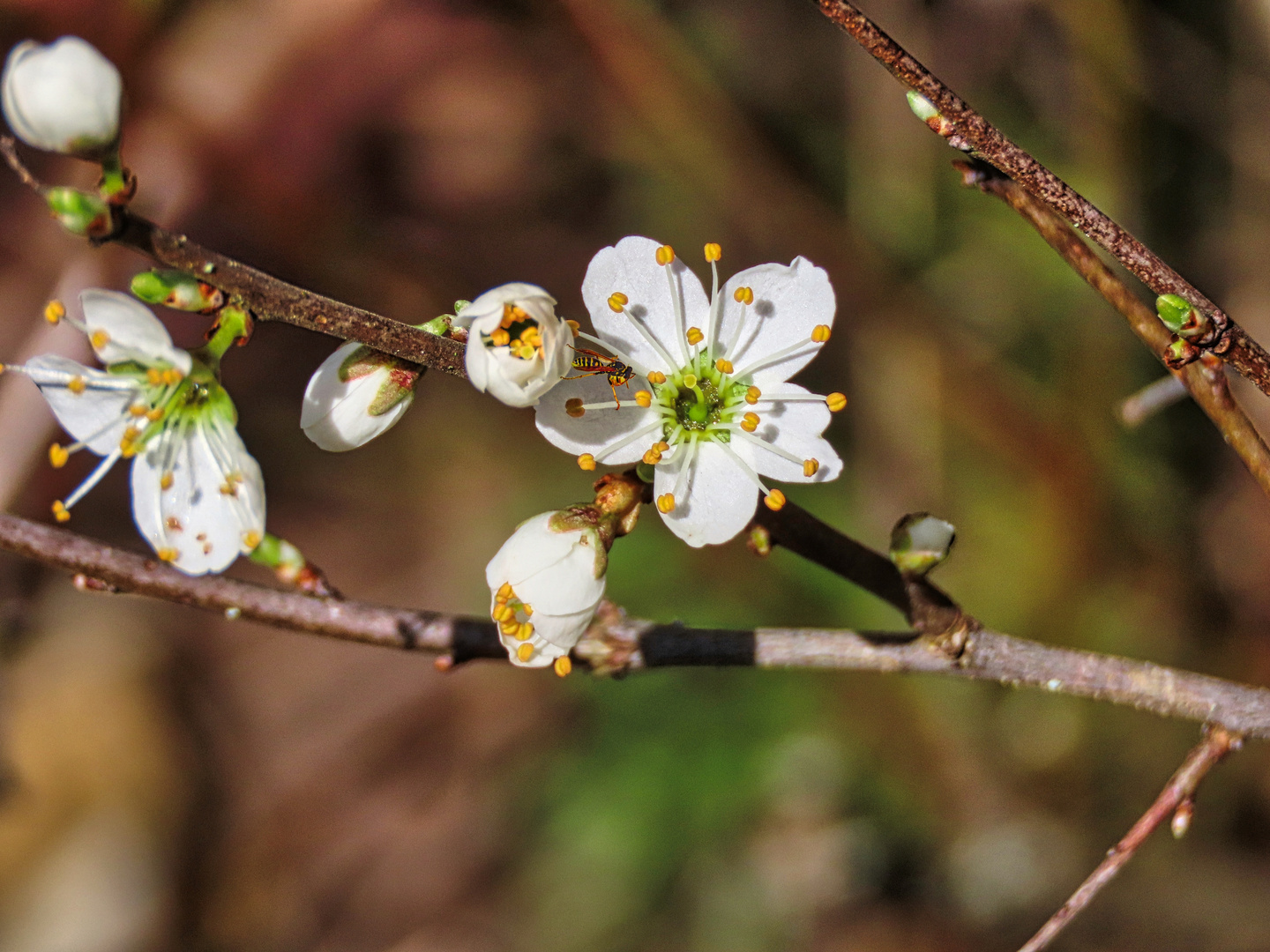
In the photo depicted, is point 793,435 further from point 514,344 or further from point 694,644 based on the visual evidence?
point 514,344

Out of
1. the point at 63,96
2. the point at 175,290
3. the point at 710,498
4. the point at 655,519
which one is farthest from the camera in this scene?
the point at 655,519

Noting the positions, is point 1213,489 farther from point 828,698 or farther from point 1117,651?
point 828,698

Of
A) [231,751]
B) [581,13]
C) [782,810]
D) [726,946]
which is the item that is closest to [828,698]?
[782,810]

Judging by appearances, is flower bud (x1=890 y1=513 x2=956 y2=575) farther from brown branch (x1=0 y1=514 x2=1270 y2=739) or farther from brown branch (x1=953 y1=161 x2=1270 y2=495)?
brown branch (x1=953 y1=161 x2=1270 y2=495)

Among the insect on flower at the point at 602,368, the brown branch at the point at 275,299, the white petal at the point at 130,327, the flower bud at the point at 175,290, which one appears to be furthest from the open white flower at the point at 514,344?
the white petal at the point at 130,327

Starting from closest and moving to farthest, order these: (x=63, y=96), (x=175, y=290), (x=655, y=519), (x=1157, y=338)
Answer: (x=63, y=96), (x=175, y=290), (x=1157, y=338), (x=655, y=519)

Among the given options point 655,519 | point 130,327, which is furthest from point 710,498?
point 655,519

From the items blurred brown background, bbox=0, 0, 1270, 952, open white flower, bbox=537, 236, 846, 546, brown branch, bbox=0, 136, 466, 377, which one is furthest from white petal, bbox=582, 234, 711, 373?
blurred brown background, bbox=0, 0, 1270, 952
